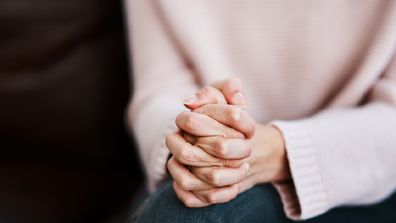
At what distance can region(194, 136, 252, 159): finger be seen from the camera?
1.81 feet

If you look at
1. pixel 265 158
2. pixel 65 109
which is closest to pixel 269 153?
pixel 265 158

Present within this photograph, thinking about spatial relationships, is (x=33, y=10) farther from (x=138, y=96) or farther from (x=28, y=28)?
(x=138, y=96)

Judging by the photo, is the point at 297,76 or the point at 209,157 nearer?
the point at 209,157

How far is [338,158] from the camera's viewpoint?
646mm

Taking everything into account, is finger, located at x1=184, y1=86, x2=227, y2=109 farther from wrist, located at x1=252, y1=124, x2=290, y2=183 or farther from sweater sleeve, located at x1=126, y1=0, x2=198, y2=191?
sweater sleeve, located at x1=126, y1=0, x2=198, y2=191

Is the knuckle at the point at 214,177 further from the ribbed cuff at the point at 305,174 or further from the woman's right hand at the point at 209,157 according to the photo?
the ribbed cuff at the point at 305,174

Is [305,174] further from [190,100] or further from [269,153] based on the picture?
[190,100]

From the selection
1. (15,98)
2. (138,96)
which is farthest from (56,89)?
(138,96)

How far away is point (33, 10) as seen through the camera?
96 centimetres

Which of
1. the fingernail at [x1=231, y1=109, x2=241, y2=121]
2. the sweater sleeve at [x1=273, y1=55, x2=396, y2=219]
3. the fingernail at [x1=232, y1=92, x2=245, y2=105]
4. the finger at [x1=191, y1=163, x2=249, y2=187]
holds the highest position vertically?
the fingernail at [x1=231, y1=109, x2=241, y2=121]

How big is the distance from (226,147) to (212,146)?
19 mm

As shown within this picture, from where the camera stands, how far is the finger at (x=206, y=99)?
606 mm

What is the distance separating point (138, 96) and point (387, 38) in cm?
40

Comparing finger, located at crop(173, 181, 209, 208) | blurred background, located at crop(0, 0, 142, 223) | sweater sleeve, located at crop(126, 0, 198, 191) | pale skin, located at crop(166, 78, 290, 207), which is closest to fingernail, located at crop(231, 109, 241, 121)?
pale skin, located at crop(166, 78, 290, 207)
